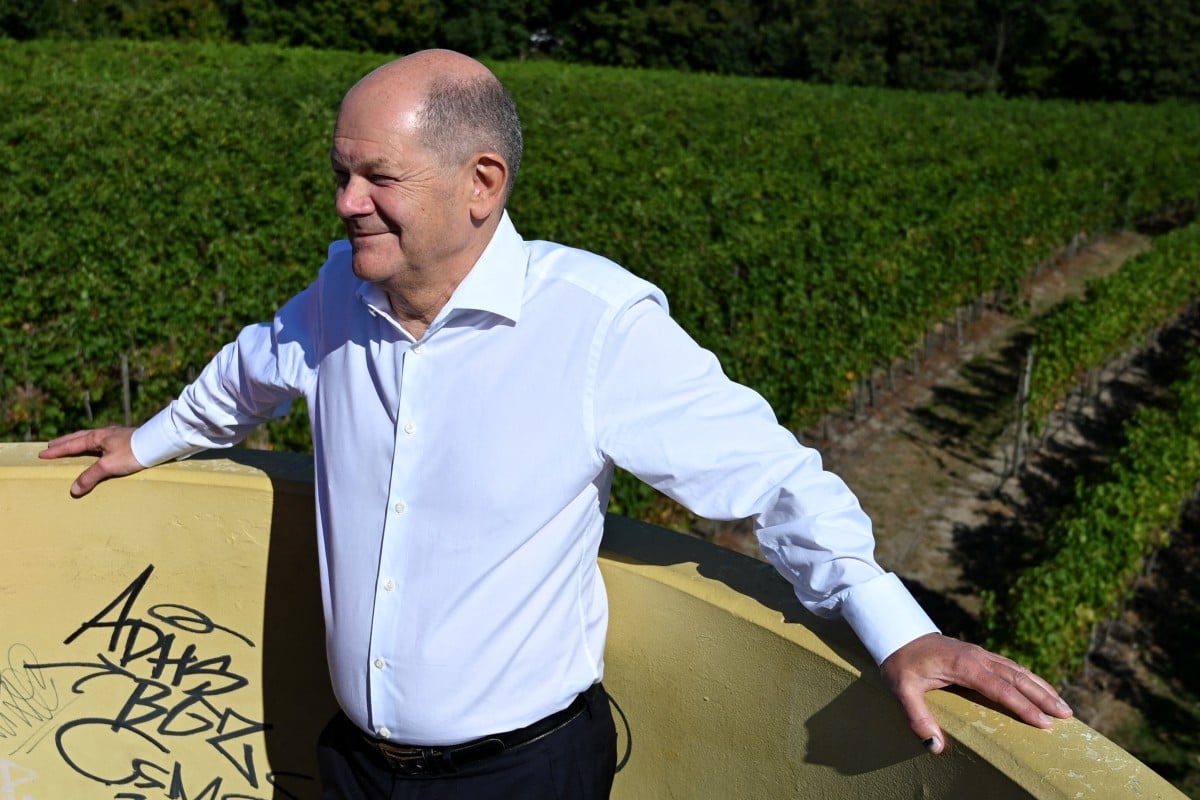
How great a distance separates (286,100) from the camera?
26016 mm

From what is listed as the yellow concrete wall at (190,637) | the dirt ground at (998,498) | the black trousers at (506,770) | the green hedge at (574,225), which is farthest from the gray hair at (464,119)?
the dirt ground at (998,498)

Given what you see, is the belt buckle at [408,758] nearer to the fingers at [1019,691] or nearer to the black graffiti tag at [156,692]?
the black graffiti tag at [156,692]

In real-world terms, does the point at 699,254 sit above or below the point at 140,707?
below

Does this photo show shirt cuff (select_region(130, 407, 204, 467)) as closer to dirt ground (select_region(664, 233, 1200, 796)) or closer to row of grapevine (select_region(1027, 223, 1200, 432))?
dirt ground (select_region(664, 233, 1200, 796))

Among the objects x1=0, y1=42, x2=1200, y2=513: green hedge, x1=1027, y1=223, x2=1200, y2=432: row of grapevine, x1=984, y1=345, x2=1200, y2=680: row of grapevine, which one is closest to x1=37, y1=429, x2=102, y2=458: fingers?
x1=0, y1=42, x2=1200, y2=513: green hedge

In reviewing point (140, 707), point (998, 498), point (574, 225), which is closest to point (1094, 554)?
point (998, 498)

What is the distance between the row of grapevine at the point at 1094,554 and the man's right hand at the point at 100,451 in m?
4.75

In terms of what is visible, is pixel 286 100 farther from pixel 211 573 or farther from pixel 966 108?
pixel 211 573

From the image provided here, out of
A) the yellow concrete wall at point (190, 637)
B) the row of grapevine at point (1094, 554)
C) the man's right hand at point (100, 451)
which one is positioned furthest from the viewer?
the row of grapevine at point (1094, 554)

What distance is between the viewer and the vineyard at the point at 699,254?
6.79 meters

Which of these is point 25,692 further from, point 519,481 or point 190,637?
point 519,481

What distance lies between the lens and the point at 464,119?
1774 millimetres

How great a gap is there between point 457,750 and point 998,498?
803cm

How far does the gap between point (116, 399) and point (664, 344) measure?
6.00 meters
